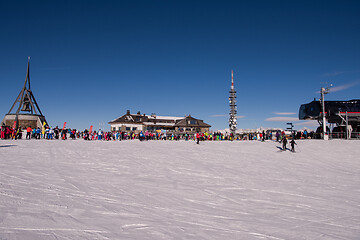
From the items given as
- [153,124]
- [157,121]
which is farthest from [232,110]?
[153,124]

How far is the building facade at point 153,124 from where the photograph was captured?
61.3m

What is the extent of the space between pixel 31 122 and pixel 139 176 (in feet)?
151

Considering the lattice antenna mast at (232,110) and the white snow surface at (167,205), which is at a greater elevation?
the lattice antenna mast at (232,110)

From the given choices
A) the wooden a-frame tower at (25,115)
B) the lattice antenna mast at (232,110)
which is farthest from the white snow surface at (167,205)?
the lattice antenna mast at (232,110)

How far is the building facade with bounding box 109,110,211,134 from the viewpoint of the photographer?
61.3 meters

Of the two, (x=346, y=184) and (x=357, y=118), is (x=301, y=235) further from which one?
(x=357, y=118)

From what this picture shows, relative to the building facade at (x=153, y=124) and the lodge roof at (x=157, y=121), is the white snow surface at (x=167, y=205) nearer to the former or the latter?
the building facade at (x=153, y=124)

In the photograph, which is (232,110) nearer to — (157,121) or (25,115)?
(157,121)

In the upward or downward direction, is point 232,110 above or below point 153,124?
above

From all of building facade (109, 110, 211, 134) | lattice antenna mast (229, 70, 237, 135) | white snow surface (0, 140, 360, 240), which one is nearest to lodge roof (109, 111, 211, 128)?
building facade (109, 110, 211, 134)

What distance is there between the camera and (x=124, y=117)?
204 feet

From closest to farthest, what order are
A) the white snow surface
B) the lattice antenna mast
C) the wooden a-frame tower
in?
the white snow surface → the wooden a-frame tower → the lattice antenna mast

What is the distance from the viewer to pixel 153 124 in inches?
2571

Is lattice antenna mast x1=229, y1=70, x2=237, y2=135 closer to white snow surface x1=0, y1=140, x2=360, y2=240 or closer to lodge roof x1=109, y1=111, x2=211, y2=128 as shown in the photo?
lodge roof x1=109, y1=111, x2=211, y2=128
